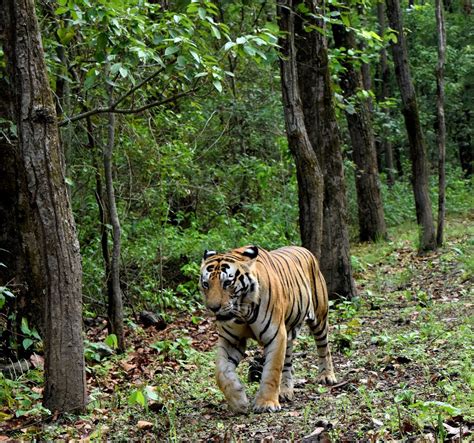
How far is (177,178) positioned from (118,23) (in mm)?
5292

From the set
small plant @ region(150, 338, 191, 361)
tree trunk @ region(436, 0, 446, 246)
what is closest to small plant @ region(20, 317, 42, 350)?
small plant @ region(150, 338, 191, 361)

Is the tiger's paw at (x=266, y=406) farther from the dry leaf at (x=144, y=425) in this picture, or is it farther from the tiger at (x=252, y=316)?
the dry leaf at (x=144, y=425)

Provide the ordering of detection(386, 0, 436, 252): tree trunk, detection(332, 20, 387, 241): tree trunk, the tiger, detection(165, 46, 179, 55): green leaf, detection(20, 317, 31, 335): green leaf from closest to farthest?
the tiger → detection(165, 46, 179, 55): green leaf → detection(20, 317, 31, 335): green leaf → detection(386, 0, 436, 252): tree trunk → detection(332, 20, 387, 241): tree trunk

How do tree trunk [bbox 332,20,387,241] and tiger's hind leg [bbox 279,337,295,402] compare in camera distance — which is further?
tree trunk [bbox 332,20,387,241]

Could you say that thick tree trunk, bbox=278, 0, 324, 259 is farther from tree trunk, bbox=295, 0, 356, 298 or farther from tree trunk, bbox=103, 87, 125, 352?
tree trunk, bbox=103, 87, 125, 352

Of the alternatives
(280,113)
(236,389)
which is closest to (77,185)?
(236,389)

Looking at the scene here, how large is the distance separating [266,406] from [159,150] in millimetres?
5789

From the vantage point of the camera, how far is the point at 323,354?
6812 mm

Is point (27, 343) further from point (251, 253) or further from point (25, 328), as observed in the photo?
point (251, 253)

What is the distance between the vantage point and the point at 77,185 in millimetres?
10352

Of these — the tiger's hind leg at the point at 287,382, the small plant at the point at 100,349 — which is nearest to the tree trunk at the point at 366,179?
the small plant at the point at 100,349

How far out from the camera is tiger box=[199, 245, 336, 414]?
571cm

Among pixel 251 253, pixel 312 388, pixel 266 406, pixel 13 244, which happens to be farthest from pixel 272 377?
pixel 13 244

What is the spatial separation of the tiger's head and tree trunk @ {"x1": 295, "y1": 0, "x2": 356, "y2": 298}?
527cm
